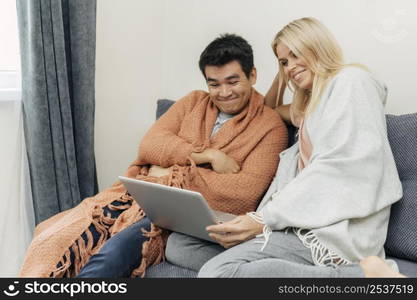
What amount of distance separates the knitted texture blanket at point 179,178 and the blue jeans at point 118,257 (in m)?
0.03

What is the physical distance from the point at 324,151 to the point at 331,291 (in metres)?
0.41

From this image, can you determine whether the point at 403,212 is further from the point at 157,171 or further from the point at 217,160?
the point at 157,171

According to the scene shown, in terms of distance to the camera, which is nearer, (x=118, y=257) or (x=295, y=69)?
(x=118, y=257)

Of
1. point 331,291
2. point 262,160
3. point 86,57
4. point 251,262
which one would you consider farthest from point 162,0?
point 331,291

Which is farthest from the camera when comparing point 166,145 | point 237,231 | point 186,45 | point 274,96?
point 186,45

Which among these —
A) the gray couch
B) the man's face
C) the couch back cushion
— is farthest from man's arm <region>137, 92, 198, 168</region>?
the couch back cushion

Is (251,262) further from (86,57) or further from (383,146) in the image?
(86,57)

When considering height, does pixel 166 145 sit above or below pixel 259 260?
above

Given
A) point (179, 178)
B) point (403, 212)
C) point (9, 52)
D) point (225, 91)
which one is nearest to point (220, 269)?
point (179, 178)

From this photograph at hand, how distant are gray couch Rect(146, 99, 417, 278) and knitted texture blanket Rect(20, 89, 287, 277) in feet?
0.36

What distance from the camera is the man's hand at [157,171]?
5.88 ft

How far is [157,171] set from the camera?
5.98 feet

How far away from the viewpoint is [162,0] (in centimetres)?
252

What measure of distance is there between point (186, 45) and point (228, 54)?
748 mm
